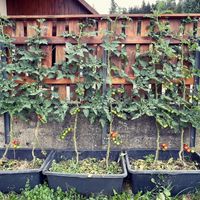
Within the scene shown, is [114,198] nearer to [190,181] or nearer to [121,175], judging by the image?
[121,175]

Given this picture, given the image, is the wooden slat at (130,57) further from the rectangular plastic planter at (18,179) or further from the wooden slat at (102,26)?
the rectangular plastic planter at (18,179)

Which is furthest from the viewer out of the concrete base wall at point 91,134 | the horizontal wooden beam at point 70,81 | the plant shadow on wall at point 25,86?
the concrete base wall at point 91,134

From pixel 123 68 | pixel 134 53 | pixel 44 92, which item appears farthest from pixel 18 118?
pixel 134 53

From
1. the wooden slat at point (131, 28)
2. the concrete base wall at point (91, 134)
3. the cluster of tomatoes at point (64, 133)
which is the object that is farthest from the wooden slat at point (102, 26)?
the cluster of tomatoes at point (64, 133)

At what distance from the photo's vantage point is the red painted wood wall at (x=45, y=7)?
5.88 metres

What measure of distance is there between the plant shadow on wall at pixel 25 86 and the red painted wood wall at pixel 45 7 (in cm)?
363

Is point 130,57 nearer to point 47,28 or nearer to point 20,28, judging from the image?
point 47,28

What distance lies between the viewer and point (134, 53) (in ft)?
8.38

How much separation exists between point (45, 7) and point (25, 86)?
15.1ft

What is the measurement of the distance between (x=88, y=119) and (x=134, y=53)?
84cm

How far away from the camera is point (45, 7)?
Result: 6.45m

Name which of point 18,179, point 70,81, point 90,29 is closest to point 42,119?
point 70,81

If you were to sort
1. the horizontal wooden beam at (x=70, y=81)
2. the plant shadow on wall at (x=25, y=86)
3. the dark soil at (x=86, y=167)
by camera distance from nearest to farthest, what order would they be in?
the dark soil at (x=86, y=167)
the plant shadow on wall at (x=25, y=86)
the horizontal wooden beam at (x=70, y=81)

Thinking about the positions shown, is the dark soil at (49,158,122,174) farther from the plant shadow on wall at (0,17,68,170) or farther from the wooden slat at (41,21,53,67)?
the wooden slat at (41,21,53,67)
